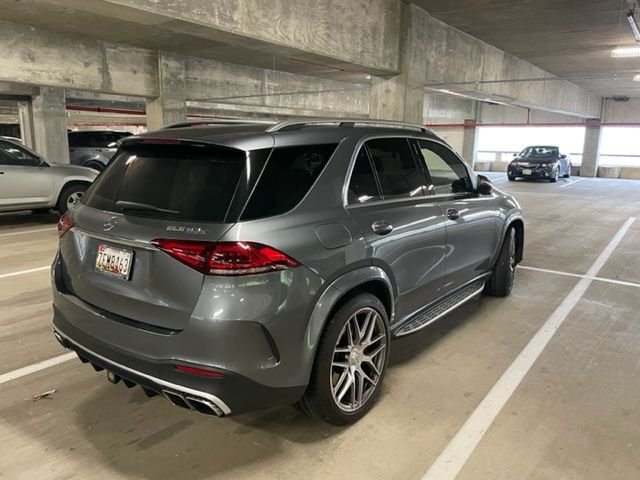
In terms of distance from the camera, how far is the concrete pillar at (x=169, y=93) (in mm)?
12633

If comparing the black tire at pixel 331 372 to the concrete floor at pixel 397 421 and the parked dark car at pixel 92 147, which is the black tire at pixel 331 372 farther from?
the parked dark car at pixel 92 147

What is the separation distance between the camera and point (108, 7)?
18.4 ft

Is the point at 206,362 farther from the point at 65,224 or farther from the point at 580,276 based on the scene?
the point at 580,276

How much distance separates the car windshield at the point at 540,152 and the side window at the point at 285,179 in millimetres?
20976

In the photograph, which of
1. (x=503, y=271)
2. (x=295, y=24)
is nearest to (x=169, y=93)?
(x=295, y=24)

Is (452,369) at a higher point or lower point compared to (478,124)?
lower

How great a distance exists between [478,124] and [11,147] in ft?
84.0

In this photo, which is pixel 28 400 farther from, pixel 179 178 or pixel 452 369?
pixel 452 369

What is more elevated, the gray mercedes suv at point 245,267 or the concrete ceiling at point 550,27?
the concrete ceiling at point 550,27

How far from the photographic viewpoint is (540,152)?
71.6ft

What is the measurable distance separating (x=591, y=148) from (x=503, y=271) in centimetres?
2544

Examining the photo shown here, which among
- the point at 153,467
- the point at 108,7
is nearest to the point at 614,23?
the point at 108,7

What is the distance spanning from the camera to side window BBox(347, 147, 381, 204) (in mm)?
2812

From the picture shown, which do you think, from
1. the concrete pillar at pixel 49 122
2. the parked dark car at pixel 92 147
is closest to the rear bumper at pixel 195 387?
the concrete pillar at pixel 49 122
